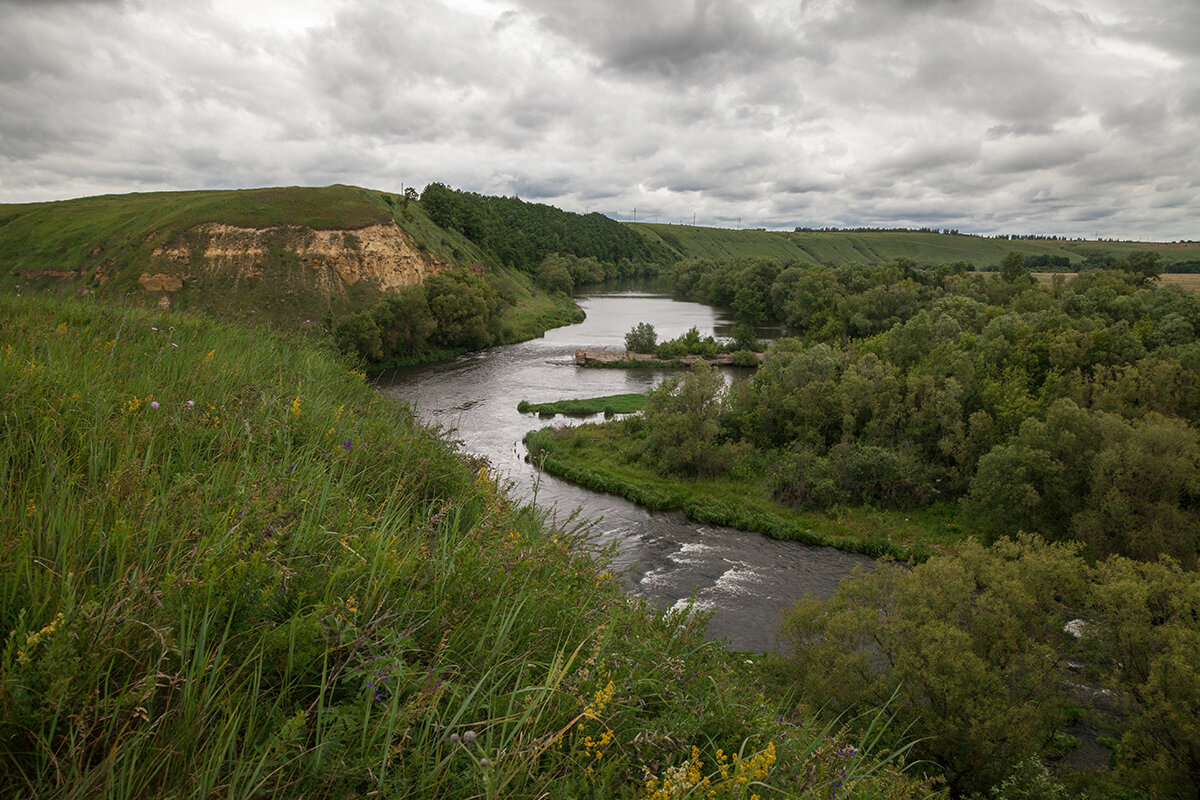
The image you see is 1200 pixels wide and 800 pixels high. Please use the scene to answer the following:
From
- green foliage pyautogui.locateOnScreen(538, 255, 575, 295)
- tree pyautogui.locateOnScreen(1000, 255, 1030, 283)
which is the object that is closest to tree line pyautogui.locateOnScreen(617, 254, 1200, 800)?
tree pyautogui.locateOnScreen(1000, 255, 1030, 283)

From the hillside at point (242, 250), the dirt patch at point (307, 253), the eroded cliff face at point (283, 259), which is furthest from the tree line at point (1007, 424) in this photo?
the eroded cliff face at point (283, 259)

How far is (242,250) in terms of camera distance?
6266 cm

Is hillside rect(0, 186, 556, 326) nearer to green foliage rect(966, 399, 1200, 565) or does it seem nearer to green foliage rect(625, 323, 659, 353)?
green foliage rect(625, 323, 659, 353)

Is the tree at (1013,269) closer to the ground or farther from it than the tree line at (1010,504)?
farther from it

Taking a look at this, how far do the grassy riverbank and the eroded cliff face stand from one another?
4163 centimetres

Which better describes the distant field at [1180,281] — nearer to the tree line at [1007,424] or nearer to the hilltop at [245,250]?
the tree line at [1007,424]

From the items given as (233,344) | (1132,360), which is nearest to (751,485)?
(1132,360)

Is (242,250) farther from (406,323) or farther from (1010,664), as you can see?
(1010,664)

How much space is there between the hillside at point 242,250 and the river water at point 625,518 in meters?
17.7

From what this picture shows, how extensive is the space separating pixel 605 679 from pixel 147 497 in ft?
8.32

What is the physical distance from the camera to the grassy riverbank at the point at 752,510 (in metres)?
25.1

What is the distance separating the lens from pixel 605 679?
329 centimetres

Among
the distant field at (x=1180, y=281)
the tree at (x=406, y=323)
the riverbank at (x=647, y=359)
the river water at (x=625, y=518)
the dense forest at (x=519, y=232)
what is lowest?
the river water at (x=625, y=518)

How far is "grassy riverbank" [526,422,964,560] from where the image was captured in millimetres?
25094
